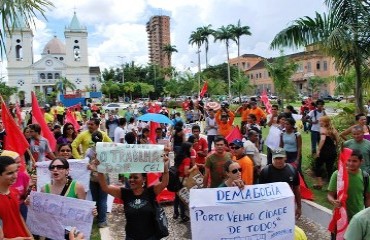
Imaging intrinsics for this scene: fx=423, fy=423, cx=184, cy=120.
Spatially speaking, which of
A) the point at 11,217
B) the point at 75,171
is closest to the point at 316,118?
the point at 75,171

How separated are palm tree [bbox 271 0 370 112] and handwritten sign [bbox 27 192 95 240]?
23.2 ft

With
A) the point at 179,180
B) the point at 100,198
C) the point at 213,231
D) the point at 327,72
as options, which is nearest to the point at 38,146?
the point at 100,198

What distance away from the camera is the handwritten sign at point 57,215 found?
3.85 m

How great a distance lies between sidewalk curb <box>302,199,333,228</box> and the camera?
257 inches

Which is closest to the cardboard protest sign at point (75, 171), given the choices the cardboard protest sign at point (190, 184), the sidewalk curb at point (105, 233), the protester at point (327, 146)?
the sidewalk curb at point (105, 233)

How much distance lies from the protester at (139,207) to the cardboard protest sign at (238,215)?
1.27 feet

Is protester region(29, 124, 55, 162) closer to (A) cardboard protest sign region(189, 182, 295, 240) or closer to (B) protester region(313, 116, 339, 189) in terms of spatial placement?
(A) cardboard protest sign region(189, 182, 295, 240)

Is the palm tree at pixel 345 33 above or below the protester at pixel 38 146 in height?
above

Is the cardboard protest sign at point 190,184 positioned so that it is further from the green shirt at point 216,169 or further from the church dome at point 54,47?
the church dome at point 54,47

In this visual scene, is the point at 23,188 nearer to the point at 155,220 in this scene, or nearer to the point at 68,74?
the point at 155,220

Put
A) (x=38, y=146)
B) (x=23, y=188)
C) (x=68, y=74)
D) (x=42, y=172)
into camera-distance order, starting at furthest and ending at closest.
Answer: (x=68, y=74) < (x=38, y=146) < (x=42, y=172) < (x=23, y=188)

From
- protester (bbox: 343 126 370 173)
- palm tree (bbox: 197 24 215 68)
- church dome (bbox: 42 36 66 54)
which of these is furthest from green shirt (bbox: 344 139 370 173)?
church dome (bbox: 42 36 66 54)

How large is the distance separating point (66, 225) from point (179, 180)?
2.47 meters

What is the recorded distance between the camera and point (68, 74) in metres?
87.4
